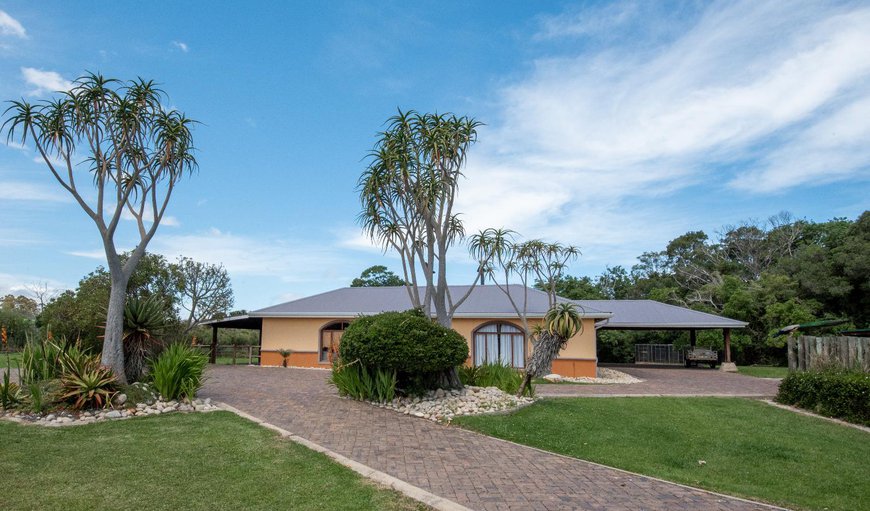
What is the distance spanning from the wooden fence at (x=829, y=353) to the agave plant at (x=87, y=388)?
16242 mm

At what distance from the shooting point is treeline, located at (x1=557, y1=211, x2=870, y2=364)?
2934cm

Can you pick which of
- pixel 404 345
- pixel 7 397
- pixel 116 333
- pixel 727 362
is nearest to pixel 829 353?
pixel 404 345

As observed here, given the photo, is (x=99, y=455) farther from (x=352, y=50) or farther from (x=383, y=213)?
(x=352, y=50)

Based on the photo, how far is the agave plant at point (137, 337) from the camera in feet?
37.8

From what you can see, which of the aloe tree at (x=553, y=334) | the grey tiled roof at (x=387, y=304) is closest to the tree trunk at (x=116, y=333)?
the aloe tree at (x=553, y=334)

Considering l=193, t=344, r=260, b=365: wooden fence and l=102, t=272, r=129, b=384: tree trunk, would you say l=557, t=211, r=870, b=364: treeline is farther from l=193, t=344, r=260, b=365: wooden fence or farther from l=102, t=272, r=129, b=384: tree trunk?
l=102, t=272, r=129, b=384: tree trunk

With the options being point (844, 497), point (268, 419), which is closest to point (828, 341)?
point (844, 497)

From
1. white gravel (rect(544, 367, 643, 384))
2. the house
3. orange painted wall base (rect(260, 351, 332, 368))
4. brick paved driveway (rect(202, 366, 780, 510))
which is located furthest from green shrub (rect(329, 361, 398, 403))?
orange painted wall base (rect(260, 351, 332, 368))

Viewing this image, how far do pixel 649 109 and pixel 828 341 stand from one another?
7.41m

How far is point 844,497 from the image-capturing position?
22.4 feet

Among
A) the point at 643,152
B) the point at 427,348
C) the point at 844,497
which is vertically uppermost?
the point at 643,152

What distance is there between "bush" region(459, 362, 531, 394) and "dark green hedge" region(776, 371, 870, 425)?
6.72m

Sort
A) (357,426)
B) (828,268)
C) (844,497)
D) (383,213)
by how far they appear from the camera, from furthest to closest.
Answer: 1. (828,268)
2. (383,213)
3. (357,426)
4. (844,497)

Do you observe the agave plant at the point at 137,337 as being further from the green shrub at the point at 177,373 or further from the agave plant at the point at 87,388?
the agave plant at the point at 87,388
